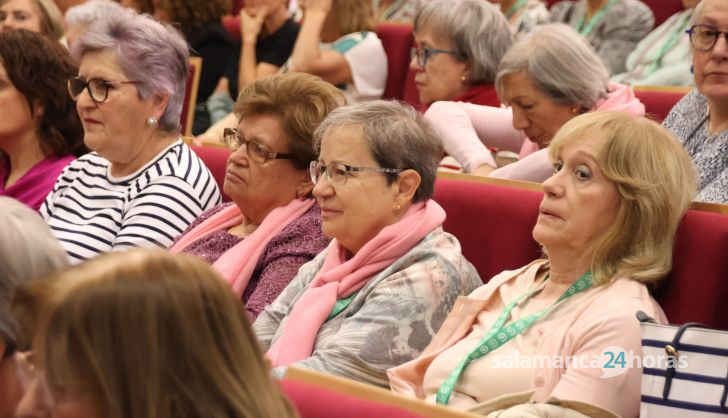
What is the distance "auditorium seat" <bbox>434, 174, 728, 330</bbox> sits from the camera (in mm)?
2066

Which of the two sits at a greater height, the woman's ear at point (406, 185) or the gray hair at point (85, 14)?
the woman's ear at point (406, 185)

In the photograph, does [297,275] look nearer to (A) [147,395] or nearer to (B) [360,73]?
(A) [147,395]

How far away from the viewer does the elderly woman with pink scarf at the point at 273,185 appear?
2.61 metres

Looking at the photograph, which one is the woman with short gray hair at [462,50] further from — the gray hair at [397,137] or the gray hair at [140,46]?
the gray hair at [397,137]

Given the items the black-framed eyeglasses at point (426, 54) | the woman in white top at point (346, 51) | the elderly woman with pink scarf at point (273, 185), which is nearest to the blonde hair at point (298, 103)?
the elderly woman with pink scarf at point (273, 185)

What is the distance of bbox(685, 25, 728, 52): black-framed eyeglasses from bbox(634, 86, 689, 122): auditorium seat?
61 centimetres

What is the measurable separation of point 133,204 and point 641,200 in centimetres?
143

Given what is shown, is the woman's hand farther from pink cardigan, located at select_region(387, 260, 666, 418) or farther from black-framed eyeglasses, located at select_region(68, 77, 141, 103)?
pink cardigan, located at select_region(387, 260, 666, 418)

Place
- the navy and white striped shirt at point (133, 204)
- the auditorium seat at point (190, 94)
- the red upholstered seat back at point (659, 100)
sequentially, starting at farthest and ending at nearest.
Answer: the auditorium seat at point (190, 94)
the red upholstered seat back at point (659, 100)
the navy and white striped shirt at point (133, 204)

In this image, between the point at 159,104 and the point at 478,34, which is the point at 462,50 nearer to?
the point at 478,34

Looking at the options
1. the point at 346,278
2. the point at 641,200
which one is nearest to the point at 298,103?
the point at 346,278

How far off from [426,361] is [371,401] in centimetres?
85

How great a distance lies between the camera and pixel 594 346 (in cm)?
188

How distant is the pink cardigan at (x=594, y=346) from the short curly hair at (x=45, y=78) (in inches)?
65.8
